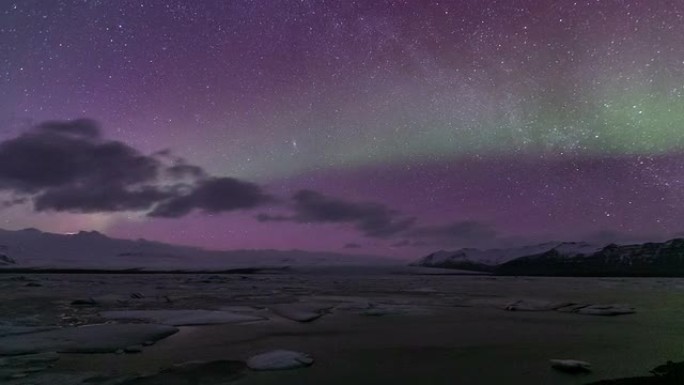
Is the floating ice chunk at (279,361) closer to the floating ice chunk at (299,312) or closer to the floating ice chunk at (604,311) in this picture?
the floating ice chunk at (299,312)

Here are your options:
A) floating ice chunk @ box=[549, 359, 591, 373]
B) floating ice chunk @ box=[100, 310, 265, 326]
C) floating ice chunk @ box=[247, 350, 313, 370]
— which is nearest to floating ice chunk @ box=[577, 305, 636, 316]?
floating ice chunk @ box=[549, 359, 591, 373]

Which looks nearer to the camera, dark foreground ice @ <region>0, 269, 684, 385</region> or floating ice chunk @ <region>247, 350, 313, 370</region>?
dark foreground ice @ <region>0, 269, 684, 385</region>

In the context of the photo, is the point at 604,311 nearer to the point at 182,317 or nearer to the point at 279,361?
the point at 279,361

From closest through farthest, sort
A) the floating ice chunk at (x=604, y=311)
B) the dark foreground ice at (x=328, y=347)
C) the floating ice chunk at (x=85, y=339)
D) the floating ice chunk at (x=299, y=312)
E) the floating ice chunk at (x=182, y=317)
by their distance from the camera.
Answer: the dark foreground ice at (x=328, y=347)
the floating ice chunk at (x=85, y=339)
the floating ice chunk at (x=182, y=317)
the floating ice chunk at (x=299, y=312)
the floating ice chunk at (x=604, y=311)

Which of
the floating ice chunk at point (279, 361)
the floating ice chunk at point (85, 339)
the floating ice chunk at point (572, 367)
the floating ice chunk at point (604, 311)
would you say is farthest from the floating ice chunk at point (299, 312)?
the floating ice chunk at point (604, 311)

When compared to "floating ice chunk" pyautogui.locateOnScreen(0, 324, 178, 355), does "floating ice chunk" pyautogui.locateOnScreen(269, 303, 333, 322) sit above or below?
below

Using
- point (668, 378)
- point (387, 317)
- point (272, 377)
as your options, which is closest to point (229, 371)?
point (272, 377)

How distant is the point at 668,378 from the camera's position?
877 cm

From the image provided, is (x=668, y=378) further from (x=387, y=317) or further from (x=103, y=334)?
(x=103, y=334)

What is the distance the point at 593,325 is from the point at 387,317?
23.7ft

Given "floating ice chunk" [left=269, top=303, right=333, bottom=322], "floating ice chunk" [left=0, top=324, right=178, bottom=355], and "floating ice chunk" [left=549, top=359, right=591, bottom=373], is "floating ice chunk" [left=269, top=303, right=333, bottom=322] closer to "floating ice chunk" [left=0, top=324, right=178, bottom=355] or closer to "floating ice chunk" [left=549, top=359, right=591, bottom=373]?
"floating ice chunk" [left=0, top=324, right=178, bottom=355]

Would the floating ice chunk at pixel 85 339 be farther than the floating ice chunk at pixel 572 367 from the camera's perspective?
Yes

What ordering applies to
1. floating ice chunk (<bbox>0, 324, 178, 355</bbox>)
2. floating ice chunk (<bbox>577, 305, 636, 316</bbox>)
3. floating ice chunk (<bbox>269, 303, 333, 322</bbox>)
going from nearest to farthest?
floating ice chunk (<bbox>0, 324, 178, 355</bbox>)
floating ice chunk (<bbox>269, 303, 333, 322</bbox>)
floating ice chunk (<bbox>577, 305, 636, 316</bbox>)

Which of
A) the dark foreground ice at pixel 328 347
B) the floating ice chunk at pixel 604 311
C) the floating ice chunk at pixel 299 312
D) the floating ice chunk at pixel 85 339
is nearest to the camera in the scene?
the dark foreground ice at pixel 328 347
